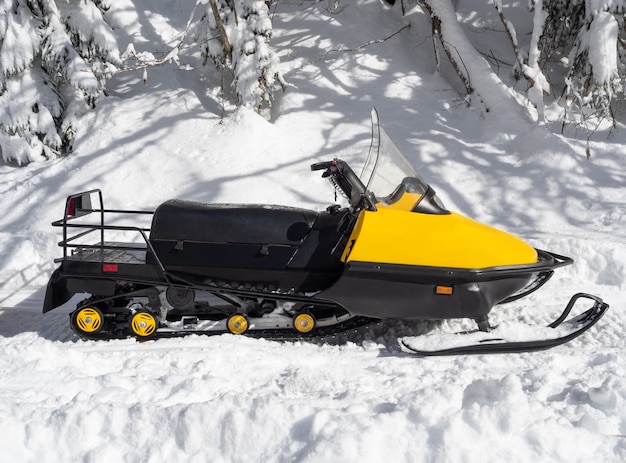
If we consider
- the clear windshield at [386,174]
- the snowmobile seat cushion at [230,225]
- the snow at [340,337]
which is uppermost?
the clear windshield at [386,174]

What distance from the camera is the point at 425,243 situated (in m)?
4.13

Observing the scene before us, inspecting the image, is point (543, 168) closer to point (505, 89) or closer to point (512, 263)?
point (505, 89)

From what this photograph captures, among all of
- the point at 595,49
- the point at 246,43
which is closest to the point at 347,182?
the point at 246,43

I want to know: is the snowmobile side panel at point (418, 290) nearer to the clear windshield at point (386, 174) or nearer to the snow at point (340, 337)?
the snow at point (340, 337)

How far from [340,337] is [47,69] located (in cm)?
601

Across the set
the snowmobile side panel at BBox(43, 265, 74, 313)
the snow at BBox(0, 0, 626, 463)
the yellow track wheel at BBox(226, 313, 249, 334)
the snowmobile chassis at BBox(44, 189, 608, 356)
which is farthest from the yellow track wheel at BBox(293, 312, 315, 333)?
the snowmobile side panel at BBox(43, 265, 74, 313)

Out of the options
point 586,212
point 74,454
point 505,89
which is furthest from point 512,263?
point 505,89

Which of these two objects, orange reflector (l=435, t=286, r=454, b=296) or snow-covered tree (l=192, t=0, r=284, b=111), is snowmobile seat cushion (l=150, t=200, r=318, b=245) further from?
snow-covered tree (l=192, t=0, r=284, b=111)

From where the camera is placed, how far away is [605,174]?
7.50 m

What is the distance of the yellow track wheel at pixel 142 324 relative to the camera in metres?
4.46

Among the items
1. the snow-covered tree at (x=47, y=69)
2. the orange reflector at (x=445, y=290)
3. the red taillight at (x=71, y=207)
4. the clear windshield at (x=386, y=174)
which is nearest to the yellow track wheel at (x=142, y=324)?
the red taillight at (x=71, y=207)

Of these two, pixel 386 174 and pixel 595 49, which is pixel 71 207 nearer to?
pixel 386 174

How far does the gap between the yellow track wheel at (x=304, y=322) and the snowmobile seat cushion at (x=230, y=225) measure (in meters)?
0.52

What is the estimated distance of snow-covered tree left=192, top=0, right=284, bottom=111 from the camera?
8281 mm
